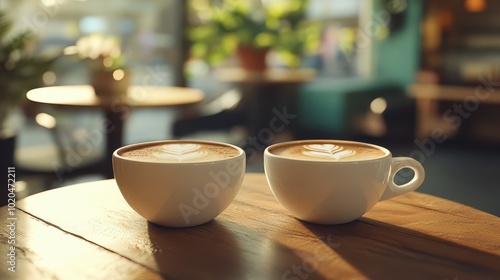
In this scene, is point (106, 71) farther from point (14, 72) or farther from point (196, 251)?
point (196, 251)

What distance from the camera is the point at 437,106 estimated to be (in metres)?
5.69

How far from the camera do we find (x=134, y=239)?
883 millimetres

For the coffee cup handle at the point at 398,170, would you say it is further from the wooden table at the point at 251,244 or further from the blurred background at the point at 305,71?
the blurred background at the point at 305,71

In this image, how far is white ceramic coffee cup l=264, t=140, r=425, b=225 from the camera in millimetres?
888

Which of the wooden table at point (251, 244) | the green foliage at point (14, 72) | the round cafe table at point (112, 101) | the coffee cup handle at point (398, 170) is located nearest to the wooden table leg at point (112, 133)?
the round cafe table at point (112, 101)

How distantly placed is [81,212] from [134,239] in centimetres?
20

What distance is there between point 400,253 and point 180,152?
41 cm

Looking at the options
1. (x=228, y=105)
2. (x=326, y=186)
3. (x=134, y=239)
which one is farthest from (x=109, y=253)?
(x=228, y=105)

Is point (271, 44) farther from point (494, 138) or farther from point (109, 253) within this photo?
point (109, 253)

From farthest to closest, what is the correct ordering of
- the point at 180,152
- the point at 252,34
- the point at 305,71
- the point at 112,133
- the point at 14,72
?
1. the point at 305,71
2. the point at 252,34
3. the point at 112,133
4. the point at 14,72
5. the point at 180,152

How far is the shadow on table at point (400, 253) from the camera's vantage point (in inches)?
30.3

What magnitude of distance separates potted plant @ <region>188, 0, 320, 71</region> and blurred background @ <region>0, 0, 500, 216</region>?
1 cm

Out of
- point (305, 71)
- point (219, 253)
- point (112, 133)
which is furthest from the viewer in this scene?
point (305, 71)

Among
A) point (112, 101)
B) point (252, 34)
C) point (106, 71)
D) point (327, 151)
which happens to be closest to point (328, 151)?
point (327, 151)
